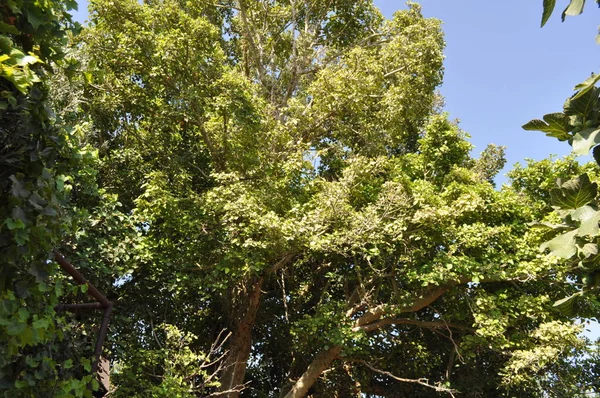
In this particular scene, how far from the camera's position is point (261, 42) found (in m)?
11.2

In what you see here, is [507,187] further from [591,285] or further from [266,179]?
[591,285]

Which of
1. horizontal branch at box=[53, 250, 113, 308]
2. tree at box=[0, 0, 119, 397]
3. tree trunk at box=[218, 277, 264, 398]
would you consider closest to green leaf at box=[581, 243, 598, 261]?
tree at box=[0, 0, 119, 397]

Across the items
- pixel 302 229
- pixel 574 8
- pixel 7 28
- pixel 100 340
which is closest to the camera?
pixel 574 8

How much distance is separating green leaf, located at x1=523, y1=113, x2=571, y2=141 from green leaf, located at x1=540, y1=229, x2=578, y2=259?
0.92 feet

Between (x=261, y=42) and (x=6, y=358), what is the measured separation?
10160mm

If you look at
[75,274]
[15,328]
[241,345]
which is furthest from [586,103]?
[241,345]

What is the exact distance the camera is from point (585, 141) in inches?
50.9

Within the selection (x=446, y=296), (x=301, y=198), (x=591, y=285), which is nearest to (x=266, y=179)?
(x=301, y=198)

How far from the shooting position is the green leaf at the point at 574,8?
1173 mm

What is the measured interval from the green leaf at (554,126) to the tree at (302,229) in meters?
5.47

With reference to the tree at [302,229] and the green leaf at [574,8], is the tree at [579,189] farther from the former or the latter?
the tree at [302,229]

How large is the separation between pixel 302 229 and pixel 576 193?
6.00 m

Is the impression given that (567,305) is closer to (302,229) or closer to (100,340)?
(100,340)

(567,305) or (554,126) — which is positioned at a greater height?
(554,126)
